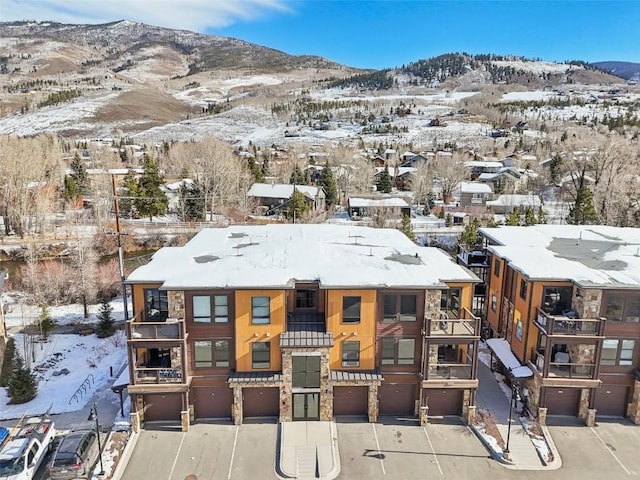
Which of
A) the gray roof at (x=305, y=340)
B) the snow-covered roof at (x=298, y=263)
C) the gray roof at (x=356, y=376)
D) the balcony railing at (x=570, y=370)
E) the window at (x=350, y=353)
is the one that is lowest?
the gray roof at (x=356, y=376)

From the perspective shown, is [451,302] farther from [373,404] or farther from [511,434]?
[511,434]

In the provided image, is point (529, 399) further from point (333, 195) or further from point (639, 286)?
point (333, 195)

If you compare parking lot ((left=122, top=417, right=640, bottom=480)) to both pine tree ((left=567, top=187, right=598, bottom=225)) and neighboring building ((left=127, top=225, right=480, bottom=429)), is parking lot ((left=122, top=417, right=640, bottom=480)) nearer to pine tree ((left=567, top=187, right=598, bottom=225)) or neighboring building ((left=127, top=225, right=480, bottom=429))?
neighboring building ((left=127, top=225, right=480, bottom=429))

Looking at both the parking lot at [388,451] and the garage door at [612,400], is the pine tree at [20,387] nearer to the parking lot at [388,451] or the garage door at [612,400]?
the parking lot at [388,451]

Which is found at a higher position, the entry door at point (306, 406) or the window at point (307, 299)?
the window at point (307, 299)

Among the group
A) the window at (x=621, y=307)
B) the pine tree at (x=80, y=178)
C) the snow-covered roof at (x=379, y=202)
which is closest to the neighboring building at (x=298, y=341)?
the window at (x=621, y=307)

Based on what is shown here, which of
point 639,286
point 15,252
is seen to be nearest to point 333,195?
point 15,252

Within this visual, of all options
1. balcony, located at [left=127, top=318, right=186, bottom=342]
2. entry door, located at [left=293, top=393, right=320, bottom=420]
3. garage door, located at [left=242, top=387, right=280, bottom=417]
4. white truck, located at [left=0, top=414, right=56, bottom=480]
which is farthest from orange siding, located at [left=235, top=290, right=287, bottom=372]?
white truck, located at [left=0, top=414, right=56, bottom=480]
